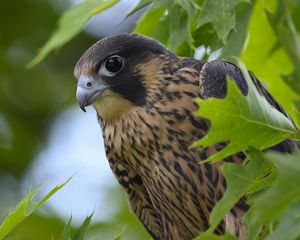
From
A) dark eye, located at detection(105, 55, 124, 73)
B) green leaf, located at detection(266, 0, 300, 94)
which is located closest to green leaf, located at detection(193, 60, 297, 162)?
green leaf, located at detection(266, 0, 300, 94)

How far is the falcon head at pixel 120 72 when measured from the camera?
A: 4.77 m

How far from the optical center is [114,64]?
4.91m

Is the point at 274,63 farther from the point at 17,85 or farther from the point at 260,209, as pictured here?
the point at 17,85

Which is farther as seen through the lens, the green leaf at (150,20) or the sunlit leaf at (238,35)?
the green leaf at (150,20)

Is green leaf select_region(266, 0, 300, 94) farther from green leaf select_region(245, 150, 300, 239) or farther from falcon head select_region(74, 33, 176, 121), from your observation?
falcon head select_region(74, 33, 176, 121)

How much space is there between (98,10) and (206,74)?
23.2 inches

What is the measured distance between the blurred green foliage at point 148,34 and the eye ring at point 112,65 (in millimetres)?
192

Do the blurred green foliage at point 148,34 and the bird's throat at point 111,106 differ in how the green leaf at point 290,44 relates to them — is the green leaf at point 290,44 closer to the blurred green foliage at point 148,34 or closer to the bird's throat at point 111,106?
the blurred green foliage at point 148,34

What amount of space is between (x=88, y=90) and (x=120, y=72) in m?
0.28

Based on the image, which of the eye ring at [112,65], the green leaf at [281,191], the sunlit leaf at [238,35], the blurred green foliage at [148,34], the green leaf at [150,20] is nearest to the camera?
the green leaf at [281,191]

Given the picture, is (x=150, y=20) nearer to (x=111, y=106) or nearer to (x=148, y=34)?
(x=148, y=34)

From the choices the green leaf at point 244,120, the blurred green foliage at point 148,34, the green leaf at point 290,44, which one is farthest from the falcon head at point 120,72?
the green leaf at point 290,44

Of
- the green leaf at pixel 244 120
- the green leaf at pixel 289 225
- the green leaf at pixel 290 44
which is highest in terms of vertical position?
the green leaf at pixel 290 44

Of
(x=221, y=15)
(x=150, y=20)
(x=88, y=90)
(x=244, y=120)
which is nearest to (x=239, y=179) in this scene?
(x=244, y=120)
